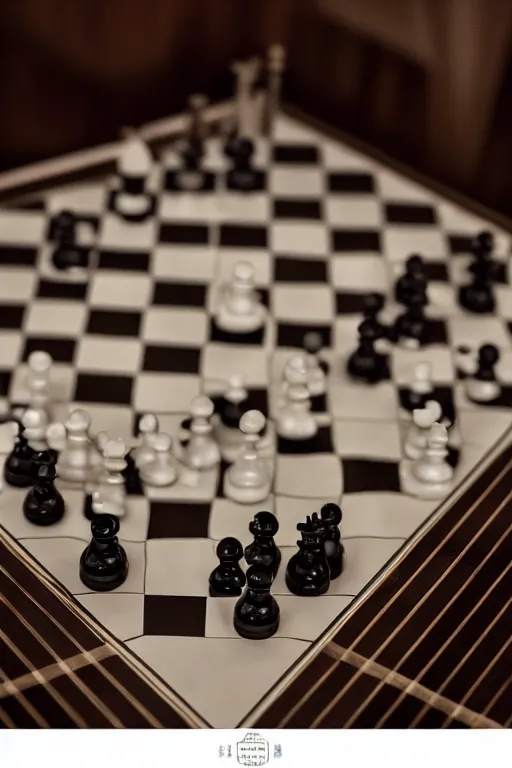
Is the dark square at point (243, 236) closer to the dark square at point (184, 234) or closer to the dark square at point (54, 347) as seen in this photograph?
the dark square at point (184, 234)

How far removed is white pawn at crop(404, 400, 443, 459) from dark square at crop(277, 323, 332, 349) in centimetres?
31

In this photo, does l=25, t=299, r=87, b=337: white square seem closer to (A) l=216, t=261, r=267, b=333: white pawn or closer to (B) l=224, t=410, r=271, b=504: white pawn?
(A) l=216, t=261, r=267, b=333: white pawn

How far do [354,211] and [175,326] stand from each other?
62 cm

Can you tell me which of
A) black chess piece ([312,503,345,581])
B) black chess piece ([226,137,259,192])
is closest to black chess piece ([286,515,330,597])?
black chess piece ([312,503,345,581])

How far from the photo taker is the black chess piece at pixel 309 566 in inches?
59.7

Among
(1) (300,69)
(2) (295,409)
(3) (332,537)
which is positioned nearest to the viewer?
(3) (332,537)

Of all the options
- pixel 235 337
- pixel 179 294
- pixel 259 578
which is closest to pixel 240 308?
pixel 235 337

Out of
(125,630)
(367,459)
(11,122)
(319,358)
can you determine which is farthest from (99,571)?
(11,122)

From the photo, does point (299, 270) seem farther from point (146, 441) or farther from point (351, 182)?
point (146, 441)

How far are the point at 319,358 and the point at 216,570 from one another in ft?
2.01

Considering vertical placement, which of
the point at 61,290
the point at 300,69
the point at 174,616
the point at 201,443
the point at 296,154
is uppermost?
the point at 300,69

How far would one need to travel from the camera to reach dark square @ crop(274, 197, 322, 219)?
239 cm

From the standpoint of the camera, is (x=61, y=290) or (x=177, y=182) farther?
(x=177, y=182)

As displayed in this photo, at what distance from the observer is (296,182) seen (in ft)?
8.18
